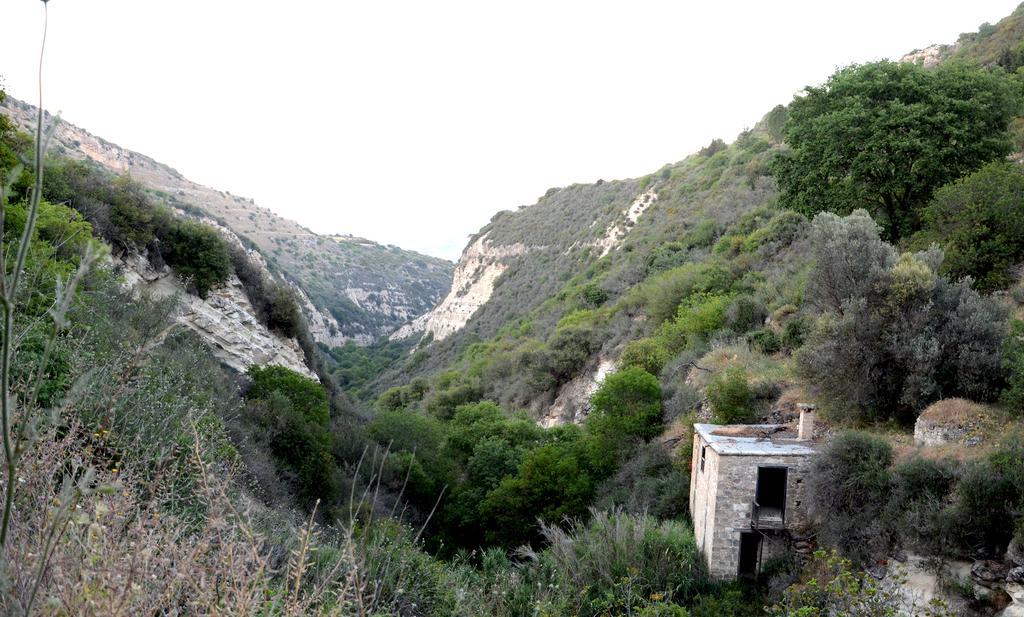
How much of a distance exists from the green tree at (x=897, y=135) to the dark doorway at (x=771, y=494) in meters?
10.6

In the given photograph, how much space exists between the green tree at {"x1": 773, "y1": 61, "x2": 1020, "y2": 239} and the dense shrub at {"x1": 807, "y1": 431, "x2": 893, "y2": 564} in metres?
10.9

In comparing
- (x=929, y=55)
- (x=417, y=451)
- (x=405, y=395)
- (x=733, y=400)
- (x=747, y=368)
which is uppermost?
(x=929, y=55)

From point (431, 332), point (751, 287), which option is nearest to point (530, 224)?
point (431, 332)

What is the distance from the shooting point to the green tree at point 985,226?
1435 centimetres

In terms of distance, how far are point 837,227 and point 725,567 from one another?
7.11 meters

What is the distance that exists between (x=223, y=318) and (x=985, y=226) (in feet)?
67.3

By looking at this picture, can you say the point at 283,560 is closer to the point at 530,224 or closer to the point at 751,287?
the point at 751,287

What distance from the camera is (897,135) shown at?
18.2m

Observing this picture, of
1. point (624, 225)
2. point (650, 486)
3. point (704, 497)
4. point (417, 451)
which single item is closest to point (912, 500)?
point (704, 497)

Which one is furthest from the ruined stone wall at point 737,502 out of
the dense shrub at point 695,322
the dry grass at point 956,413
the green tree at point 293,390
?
the green tree at point 293,390

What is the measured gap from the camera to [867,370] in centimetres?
1210

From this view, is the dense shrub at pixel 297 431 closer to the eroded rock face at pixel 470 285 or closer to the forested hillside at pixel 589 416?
the forested hillside at pixel 589 416

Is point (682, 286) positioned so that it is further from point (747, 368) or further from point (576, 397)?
point (747, 368)

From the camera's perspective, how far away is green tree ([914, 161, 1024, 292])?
14.4 m
